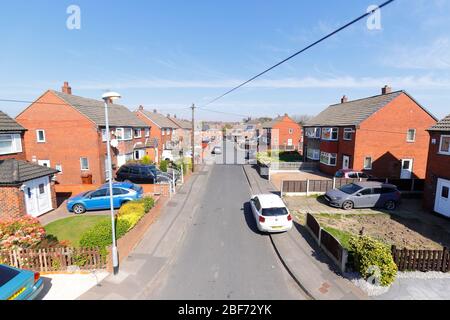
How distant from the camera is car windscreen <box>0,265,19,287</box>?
6.09 metres

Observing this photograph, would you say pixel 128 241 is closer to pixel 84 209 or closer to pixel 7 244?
pixel 7 244

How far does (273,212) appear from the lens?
1139 cm

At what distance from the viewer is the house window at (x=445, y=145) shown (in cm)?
1348

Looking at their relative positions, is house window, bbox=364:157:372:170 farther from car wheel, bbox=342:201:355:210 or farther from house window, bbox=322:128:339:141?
car wheel, bbox=342:201:355:210

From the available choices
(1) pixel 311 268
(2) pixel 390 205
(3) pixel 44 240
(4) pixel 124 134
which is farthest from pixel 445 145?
(4) pixel 124 134

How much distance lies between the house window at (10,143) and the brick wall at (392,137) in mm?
26125

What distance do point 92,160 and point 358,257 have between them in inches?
832

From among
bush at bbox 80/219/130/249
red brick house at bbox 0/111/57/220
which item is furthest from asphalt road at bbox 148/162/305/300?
red brick house at bbox 0/111/57/220

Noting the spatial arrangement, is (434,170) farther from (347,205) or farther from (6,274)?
(6,274)

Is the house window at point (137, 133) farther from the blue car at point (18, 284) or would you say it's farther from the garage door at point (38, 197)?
the blue car at point (18, 284)

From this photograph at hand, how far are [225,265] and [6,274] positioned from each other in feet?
21.5
